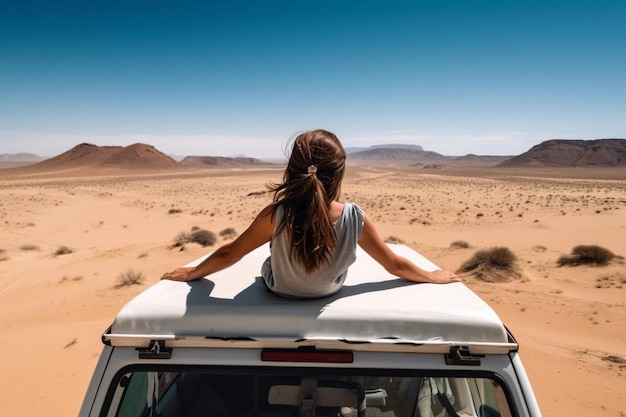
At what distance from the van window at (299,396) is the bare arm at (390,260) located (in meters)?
0.41

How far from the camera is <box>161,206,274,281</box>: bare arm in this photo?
155cm

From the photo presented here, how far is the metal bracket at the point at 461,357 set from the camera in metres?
1.22

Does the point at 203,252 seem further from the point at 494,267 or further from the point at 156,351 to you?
the point at 156,351

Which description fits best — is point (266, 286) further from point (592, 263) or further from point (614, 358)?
point (592, 263)

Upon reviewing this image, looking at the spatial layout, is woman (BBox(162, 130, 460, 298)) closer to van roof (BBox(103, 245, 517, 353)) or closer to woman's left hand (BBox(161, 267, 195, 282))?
van roof (BBox(103, 245, 517, 353))

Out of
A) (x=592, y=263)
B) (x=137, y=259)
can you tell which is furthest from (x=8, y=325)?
(x=592, y=263)

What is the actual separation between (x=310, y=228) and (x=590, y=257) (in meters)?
11.5

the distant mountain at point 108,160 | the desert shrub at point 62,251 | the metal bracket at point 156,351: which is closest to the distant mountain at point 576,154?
the distant mountain at point 108,160

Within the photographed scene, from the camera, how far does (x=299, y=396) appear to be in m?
1.59

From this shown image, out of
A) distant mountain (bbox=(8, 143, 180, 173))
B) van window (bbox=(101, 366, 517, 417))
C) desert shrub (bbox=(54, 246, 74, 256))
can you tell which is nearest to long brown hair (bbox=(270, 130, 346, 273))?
van window (bbox=(101, 366, 517, 417))

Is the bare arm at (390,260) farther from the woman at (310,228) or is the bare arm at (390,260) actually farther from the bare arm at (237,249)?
the bare arm at (237,249)

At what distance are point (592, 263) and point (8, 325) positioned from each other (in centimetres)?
1274

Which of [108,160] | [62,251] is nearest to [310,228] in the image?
[62,251]

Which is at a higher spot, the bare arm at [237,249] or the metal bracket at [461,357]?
the bare arm at [237,249]
